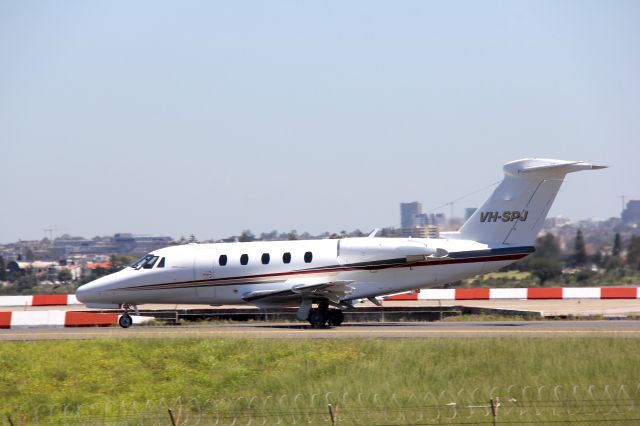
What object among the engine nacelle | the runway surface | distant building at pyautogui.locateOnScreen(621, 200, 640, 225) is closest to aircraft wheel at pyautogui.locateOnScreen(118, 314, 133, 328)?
the runway surface

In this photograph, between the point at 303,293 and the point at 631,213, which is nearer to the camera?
the point at 303,293

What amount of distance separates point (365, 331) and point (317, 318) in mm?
2803

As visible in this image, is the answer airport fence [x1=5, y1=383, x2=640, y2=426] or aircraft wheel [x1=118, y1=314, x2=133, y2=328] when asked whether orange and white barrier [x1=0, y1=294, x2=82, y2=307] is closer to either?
aircraft wheel [x1=118, y1=314, x2=133, y2=328]

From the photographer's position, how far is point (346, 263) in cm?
3170

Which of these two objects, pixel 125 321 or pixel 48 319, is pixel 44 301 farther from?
pixel 125 321

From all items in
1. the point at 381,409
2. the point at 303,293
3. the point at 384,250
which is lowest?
the point at 381,409

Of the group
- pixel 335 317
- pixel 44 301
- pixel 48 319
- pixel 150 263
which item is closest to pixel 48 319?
pixel 48 319

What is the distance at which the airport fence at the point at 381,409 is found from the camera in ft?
56.8

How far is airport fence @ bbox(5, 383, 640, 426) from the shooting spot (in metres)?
17.3

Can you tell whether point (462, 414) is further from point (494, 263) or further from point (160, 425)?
point (494, 263)

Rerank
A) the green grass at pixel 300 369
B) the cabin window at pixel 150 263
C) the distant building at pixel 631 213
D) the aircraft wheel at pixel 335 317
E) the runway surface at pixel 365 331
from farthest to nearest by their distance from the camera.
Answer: the distant building at pixel 631 213
the cabin window at pixel 150 263
the aircraft wheel at pixel 335 317
the runway surface at pixel 365 331
the green grass at pixel 300 369

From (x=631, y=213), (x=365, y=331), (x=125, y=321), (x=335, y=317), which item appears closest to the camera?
(x=365, y=331)

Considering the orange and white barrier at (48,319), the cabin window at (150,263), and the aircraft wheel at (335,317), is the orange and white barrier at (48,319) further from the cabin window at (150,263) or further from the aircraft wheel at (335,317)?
the aircraft wheel at (335,317)

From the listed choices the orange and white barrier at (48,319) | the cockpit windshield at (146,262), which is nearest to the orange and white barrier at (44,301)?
the orange and white barrier at (48,319)
